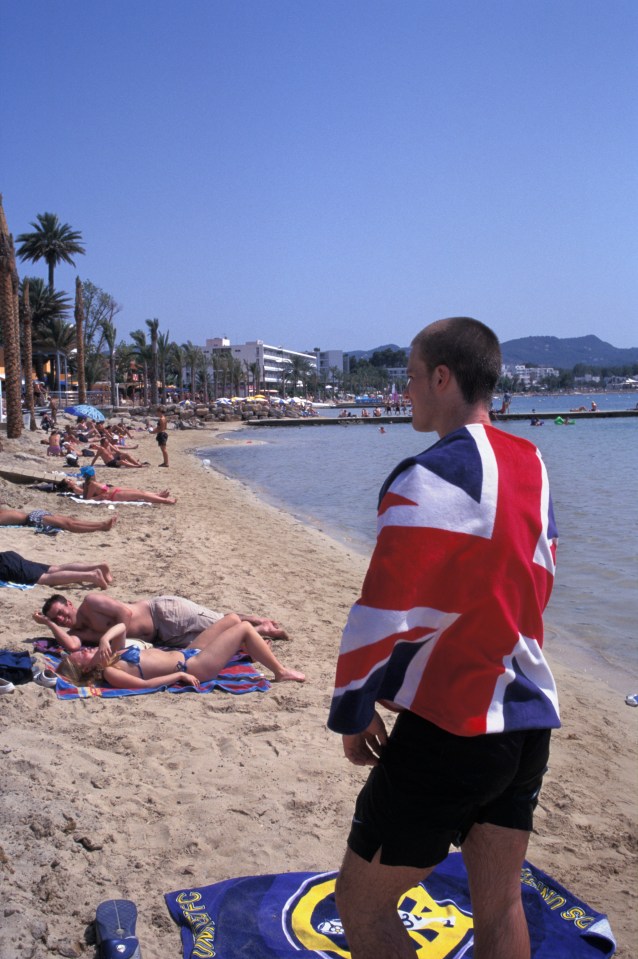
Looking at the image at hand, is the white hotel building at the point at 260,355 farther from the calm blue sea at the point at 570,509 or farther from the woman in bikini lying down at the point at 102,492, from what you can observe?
the woman in bikini lying down at the point at 102,492

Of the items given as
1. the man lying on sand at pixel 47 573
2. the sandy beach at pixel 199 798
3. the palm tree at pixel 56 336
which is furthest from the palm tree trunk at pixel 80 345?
the sandy beach at pixel 199 798

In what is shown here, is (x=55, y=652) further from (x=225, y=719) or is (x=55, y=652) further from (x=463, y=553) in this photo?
(x=463, y=553)

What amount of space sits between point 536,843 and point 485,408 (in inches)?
100.0

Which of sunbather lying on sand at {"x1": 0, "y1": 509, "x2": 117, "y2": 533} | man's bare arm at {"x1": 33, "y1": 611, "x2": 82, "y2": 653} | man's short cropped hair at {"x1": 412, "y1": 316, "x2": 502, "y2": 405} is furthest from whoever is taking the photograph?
sunbather lying on sand at {"x1": 0, "y1": 509, "x2": 117, "y2": 533}

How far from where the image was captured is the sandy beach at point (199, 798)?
293cm

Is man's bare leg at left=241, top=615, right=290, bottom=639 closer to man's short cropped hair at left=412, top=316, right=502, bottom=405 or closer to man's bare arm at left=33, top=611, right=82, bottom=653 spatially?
man's bare arm at left=33, top=611, right=82, bottom=653

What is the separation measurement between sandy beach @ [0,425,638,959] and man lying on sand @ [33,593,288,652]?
1.13 ft

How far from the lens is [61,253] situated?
5850 cm

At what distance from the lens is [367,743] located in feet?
→ 6.40

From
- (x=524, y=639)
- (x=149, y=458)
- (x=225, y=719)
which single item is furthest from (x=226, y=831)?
(x=149, y=458)

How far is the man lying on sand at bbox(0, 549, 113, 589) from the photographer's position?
754cm

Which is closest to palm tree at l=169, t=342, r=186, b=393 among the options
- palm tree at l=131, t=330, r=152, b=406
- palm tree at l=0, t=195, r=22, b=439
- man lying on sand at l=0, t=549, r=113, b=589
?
palm tree at l=131, t=330, r=152, b=406

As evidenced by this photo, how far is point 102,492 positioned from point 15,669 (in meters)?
9.33

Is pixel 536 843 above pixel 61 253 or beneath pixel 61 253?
beneath
